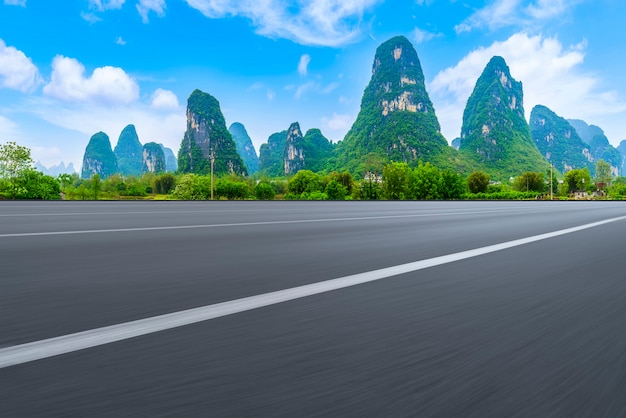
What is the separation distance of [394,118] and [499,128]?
144ft

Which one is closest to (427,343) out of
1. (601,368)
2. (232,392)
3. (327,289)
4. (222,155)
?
(601,368)

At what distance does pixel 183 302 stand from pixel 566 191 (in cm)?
11541

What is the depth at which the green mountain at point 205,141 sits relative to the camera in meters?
143

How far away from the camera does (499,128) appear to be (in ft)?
538

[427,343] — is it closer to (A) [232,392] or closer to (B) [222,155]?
(A) [232,392]

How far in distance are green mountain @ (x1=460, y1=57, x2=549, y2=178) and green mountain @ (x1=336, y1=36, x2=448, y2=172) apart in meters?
18.6

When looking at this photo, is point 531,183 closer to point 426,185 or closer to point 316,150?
point 426,185

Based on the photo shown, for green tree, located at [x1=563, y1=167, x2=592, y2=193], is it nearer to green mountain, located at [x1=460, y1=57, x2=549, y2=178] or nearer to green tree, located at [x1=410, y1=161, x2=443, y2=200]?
green mountain, located at [x1=460, y1=57, x2=549, y2=178]

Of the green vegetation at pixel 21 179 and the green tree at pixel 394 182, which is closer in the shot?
the green vegetation at pixel 21 179

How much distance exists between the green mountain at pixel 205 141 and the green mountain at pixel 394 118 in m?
37.7

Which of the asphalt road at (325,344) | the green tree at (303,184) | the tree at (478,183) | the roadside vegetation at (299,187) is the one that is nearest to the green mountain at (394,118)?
the roadside vegetation at (299,187)

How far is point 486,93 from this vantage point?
17975cm

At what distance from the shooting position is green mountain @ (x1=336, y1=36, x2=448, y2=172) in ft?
455

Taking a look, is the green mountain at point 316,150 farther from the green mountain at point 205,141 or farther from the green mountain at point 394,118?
the green mountain at point 205,141
